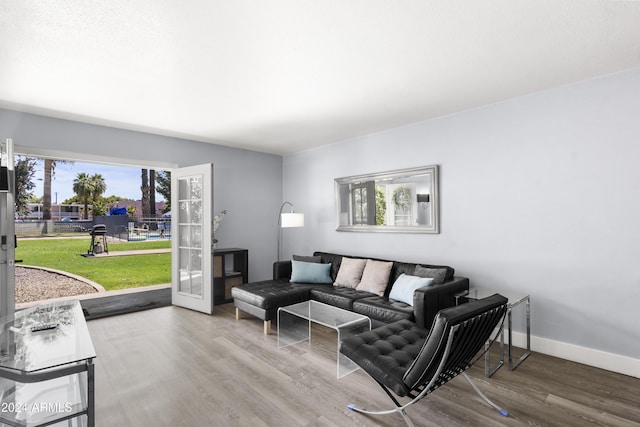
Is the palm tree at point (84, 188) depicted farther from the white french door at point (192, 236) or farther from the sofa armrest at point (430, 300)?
the sofa armrest at point (430, 300)

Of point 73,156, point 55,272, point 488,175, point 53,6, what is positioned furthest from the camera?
point 55,272

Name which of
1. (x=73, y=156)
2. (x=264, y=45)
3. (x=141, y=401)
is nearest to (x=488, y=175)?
(x=264, y=45)

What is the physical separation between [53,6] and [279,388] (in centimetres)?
296

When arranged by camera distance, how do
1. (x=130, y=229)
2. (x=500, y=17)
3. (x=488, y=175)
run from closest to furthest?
(x=500, y=17), (x=488, y=175), (x=130, y=229)

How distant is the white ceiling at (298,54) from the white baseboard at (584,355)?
2490mm

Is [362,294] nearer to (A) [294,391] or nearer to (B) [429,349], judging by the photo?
(A) [294,391]

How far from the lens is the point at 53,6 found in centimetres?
186

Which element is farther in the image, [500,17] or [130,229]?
[130,229]

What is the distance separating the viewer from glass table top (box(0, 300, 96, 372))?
177 cm

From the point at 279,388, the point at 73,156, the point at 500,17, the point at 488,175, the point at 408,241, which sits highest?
the point at 500,17

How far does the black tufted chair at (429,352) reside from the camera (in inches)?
70.2

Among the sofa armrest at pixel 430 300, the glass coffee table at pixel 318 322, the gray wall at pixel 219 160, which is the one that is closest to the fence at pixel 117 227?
the gray wall at pixel 219 160

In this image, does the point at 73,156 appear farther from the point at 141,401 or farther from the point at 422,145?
the point at 422,145

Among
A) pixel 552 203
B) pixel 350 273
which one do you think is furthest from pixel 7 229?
pixel 552 203
